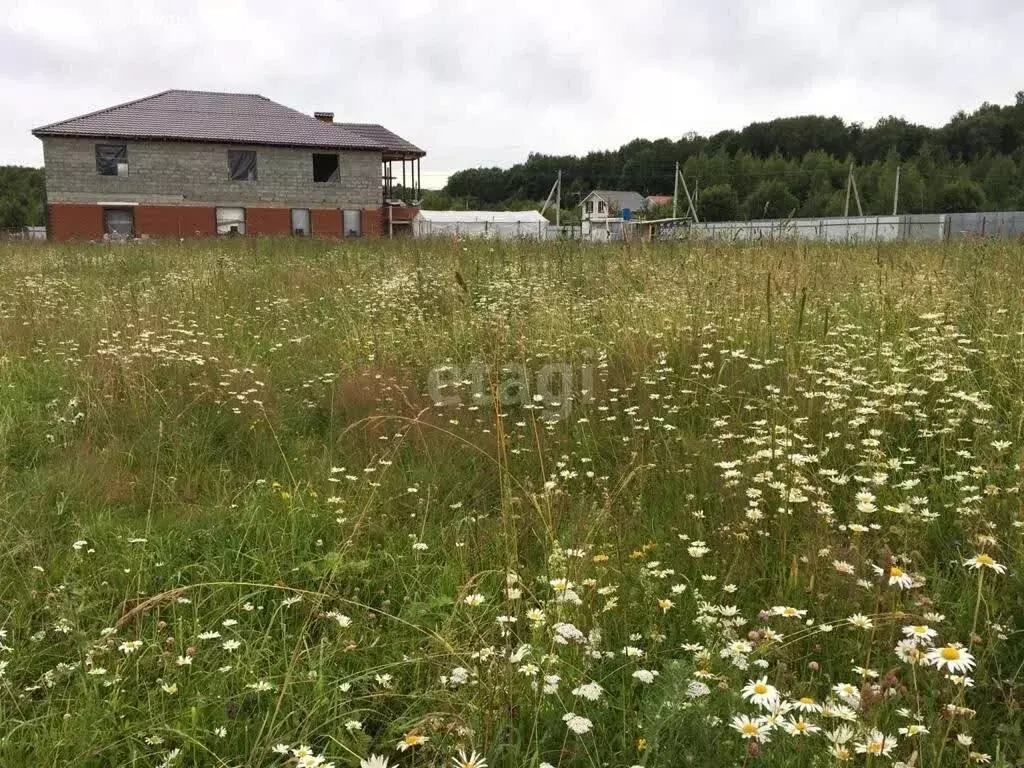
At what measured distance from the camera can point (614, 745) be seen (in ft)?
5.25

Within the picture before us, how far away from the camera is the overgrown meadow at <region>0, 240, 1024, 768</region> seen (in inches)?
61.9

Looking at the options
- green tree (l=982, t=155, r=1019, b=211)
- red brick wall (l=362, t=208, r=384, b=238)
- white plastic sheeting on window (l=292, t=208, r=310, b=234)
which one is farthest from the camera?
green tree (l=982, t=155, r=1019, b=211)

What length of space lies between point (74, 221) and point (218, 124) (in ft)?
24.8

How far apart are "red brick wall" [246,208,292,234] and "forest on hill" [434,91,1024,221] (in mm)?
32016

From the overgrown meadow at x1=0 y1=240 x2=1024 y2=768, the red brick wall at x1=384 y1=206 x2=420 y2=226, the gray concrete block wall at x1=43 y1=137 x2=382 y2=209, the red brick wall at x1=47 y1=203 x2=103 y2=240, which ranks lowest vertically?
the overgrown meadow at x1=0 y1=240 x2=1024 y2=768

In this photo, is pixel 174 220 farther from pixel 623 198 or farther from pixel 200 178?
pixel 623 198

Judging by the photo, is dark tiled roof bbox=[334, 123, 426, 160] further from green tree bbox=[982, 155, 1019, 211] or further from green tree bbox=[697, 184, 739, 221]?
green tree bbox=[982, 155, 1019, 211]

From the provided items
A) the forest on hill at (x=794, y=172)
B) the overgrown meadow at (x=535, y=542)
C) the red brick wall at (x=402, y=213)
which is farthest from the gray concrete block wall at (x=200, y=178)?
the overgrown meadow at (x=535, y=542)

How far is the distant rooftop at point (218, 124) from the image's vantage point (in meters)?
30.1

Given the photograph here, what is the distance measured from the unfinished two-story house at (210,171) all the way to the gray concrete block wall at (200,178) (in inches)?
1.7

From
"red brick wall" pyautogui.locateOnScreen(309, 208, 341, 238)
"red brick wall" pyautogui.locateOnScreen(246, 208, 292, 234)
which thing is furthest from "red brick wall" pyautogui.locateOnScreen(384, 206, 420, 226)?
"red brick wall" pyautogui.locateOnScreen(246, 208, 292, 234)

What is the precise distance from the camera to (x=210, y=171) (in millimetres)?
31125

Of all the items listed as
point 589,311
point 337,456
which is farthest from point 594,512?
point 589,311

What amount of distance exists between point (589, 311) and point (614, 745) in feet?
14.8
